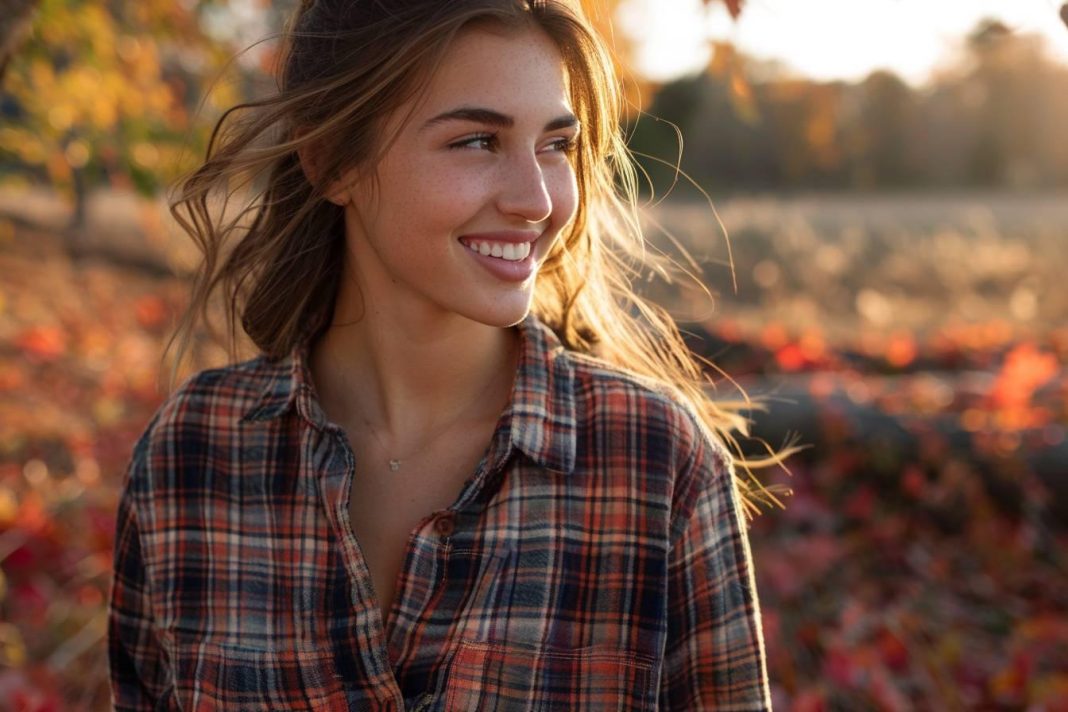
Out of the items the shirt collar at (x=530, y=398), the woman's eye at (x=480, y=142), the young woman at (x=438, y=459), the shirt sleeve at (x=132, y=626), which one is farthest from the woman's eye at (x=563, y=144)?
the shirt sleeve at (x=132, y=626)

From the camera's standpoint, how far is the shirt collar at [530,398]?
1.88 m

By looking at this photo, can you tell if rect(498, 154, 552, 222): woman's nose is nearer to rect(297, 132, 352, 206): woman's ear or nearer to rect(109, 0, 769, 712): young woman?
rect(109, 0, 769, 712): young woman

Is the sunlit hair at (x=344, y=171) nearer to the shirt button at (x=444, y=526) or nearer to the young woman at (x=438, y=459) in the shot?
the young woman at (x=438, y=459)

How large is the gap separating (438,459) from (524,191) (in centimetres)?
51

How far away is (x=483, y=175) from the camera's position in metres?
1.81

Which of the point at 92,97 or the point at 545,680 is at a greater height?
the point at 92,97

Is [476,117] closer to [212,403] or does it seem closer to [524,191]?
[524,191]

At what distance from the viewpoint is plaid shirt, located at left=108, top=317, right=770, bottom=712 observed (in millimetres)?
1824

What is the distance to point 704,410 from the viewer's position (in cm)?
220

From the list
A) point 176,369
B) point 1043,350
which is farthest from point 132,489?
point 1043,350

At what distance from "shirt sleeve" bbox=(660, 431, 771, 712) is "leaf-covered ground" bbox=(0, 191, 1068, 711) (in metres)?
1.10

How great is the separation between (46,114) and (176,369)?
1.50 m

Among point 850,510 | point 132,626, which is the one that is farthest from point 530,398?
point 850,510

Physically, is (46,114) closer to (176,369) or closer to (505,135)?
(176,369)
